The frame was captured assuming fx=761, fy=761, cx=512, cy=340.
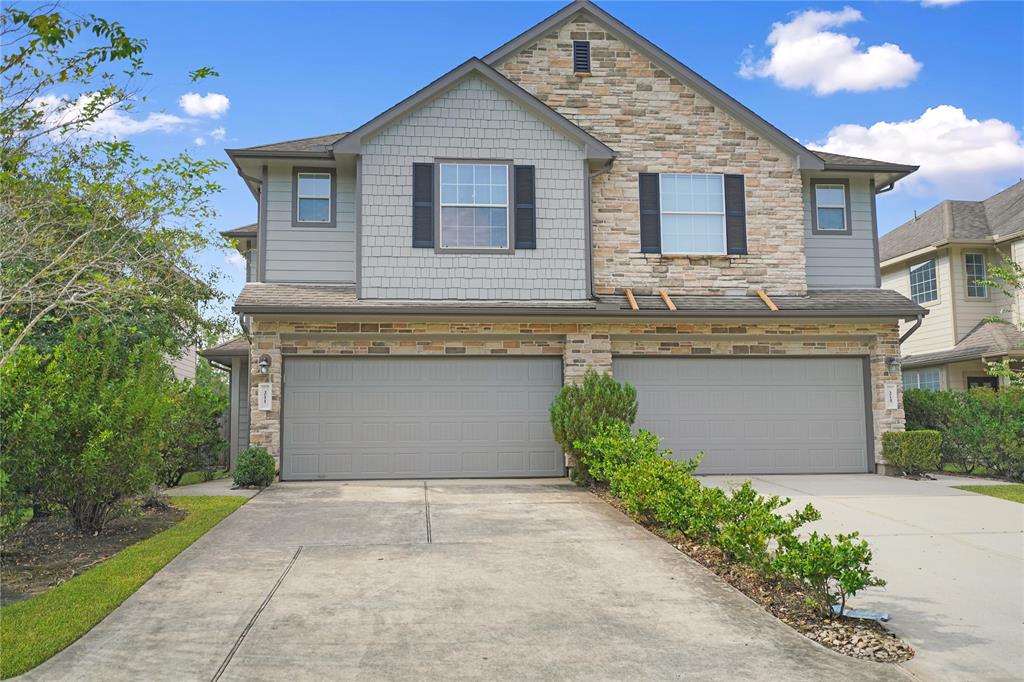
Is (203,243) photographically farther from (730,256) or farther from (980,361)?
(980,361)

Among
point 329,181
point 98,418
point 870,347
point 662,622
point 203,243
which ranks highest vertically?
point 329,181

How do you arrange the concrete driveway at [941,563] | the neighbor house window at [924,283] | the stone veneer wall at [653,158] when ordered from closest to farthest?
1. the concrete driveway at [941,563]
2. the stone veneer wall at [653,158]
3. the neighbor house window at [924,283]

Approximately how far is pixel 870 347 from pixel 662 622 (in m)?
10.0

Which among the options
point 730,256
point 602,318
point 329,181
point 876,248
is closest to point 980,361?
point 876,248

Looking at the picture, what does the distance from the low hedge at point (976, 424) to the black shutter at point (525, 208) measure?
25.5 feet

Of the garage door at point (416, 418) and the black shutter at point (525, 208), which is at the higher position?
the black shutter at point (525, 208)

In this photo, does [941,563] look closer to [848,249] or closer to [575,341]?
[575,341]

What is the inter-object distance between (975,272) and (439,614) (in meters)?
19.0

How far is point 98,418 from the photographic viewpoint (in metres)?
7.68

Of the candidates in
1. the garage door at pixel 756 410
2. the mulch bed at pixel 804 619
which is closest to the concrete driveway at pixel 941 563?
the mulch bed at pixel 804 619

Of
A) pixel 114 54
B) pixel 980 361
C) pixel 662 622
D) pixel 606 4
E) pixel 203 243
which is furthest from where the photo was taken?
pixel 980 361

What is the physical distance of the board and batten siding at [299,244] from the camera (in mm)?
13094

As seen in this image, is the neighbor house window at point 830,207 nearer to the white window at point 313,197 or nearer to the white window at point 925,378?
the white window at point 925,378

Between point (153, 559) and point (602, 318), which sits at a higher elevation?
point (602, 318)
